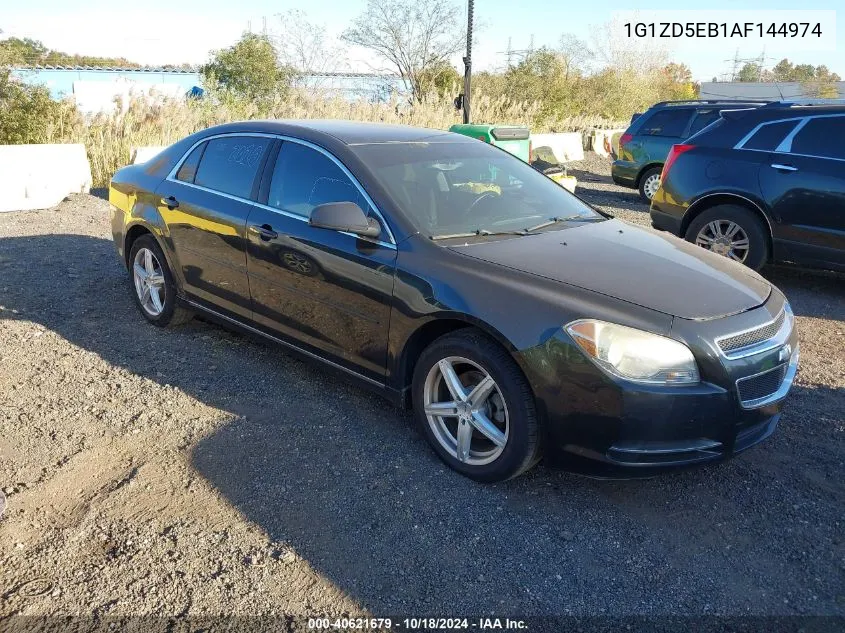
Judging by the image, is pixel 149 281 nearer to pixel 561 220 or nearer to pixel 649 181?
pixel 561 220

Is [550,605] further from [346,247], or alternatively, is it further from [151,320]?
[151,320]

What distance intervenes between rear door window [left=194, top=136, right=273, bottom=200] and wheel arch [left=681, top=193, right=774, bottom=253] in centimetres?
457

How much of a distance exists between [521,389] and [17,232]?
24.7ft

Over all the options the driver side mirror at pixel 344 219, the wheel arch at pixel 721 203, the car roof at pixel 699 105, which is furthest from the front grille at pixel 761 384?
the car roof at pixel 699 105

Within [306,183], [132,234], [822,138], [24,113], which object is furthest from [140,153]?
[822,138]

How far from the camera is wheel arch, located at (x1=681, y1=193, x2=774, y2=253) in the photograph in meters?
6.78

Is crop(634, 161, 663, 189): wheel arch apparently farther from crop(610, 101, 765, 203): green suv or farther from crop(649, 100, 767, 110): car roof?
crop(649, 100, 767, 110): car roof

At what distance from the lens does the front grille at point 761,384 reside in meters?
3.06

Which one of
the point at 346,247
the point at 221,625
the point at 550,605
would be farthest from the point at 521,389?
the point at 221,625

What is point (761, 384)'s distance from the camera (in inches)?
125

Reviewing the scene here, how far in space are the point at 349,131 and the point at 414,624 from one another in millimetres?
2965

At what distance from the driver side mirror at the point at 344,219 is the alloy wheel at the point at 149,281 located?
2.15 metres

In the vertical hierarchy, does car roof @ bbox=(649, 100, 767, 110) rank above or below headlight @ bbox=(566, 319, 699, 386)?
above

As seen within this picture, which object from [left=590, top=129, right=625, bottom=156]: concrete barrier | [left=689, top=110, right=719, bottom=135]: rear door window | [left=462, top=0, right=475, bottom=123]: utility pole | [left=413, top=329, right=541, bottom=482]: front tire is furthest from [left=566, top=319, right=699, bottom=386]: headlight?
[left=590, top=129, right=625, bottom=156]: concrete barrier
